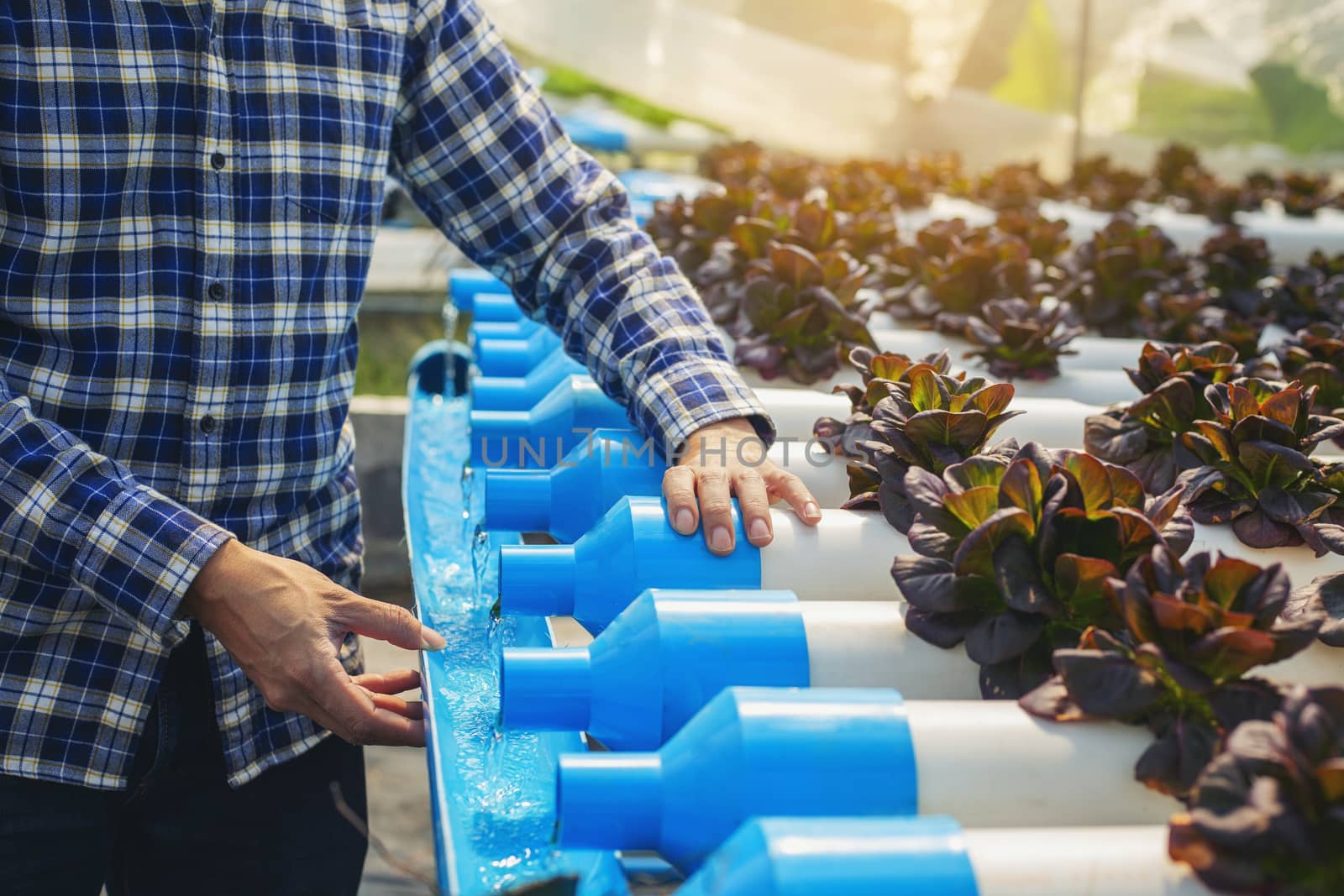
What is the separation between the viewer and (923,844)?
0.65 metres

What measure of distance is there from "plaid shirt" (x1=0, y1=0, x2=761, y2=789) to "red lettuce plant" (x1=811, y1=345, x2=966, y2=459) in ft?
0.35

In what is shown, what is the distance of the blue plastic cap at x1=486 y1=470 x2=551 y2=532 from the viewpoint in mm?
1261

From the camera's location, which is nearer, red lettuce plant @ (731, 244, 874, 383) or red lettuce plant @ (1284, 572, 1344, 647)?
red lettuce plant @ (1284, 572, 1344, 647)

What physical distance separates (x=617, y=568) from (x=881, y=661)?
27 cm

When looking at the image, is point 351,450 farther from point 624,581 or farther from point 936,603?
point 936,603

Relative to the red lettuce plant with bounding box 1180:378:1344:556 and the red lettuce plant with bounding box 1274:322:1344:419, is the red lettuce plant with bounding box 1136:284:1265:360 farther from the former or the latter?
the red lettuce plant with bounding box 1180:378:1344:556

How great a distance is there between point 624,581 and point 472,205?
0.78 metres

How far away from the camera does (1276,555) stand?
1066 mm

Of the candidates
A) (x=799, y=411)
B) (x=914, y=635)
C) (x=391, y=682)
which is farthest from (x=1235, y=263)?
(x=391, y=682)

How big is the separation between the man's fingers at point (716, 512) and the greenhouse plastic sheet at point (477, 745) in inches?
8.5

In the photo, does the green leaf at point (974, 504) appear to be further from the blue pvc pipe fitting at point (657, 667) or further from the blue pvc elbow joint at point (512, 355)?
the blue pvc elbow joint at point (512, 355)

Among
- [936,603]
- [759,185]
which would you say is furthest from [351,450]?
[759,185]

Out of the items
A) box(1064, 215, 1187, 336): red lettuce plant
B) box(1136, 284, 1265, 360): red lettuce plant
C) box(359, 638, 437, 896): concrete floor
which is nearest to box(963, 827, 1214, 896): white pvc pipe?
box(1136, 284, 1265, 360): red lettuce plant

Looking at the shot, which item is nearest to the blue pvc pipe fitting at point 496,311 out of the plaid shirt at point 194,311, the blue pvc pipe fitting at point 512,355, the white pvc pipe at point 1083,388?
the blue pvc pipe fitting at point 512,355
